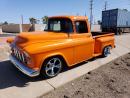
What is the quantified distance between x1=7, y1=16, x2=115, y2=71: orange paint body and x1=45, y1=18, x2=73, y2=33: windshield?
0.48 feet

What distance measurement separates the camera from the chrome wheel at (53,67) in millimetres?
5141

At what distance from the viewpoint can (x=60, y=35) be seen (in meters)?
5.43

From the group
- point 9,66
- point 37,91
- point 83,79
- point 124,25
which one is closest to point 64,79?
point 83,79

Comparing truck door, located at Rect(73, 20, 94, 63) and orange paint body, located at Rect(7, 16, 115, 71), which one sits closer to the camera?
orange paint body, located at Rect(7, 16, 115, 71)

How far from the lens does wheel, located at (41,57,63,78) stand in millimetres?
5047

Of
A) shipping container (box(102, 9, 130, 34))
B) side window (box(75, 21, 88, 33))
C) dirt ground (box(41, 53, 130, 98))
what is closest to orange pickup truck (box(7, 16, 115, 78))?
side window (box(75, 21, 88, 33))

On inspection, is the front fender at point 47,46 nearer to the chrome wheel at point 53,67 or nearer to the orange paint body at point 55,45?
the orange paint body at point 55,45

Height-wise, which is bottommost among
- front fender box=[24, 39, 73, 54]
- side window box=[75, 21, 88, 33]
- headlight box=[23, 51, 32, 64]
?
headlight box=[23, 51, 32, 64]

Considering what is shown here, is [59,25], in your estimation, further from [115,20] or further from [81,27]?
[115,20]

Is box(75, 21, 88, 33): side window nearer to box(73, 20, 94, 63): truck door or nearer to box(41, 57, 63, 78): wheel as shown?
box(73, 20, 94, 63): truck door

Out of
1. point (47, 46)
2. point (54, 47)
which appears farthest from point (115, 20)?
point (47, 46)

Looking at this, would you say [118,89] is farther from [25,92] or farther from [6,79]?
[6,79]

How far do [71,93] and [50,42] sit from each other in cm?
170

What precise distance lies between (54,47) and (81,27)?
5.29 feet
